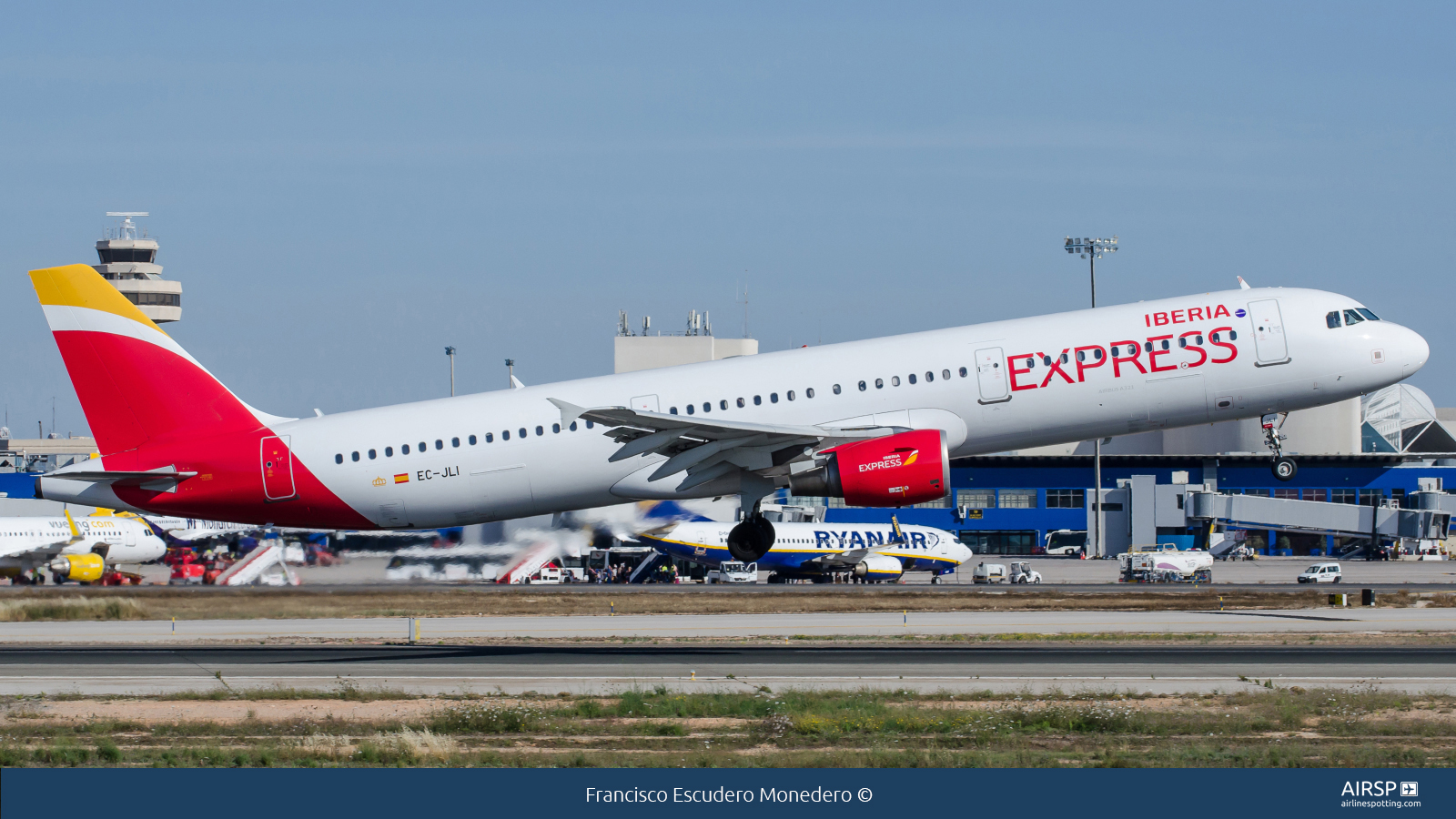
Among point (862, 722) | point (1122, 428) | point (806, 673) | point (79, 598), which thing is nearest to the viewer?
point (862, 722)

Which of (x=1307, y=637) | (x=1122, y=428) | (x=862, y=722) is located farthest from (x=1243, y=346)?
(x=862, y=722)

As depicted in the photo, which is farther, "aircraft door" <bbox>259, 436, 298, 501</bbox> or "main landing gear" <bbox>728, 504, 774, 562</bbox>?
"aircraft door" <bbox>259, 436, 298, 501</bbox>

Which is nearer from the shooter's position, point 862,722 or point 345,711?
point 862,722

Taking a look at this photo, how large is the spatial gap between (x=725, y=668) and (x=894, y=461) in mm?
5831

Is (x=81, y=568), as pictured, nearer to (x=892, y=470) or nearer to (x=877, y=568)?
(x=877, y=568)

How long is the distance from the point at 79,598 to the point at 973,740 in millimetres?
43086

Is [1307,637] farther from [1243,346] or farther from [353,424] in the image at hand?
[353,424]

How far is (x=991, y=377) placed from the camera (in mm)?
30703

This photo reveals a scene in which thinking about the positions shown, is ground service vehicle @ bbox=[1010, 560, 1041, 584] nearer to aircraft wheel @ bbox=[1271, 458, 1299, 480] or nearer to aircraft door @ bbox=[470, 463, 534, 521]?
aircraft wheel @ bbox=[1271, 458, 1299, 480]

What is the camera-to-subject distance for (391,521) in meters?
33.3

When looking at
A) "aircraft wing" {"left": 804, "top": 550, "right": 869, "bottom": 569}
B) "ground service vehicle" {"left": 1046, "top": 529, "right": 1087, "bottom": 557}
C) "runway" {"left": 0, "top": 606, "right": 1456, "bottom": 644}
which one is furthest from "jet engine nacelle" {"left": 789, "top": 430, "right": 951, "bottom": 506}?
"ground service vehicle" {"left": 1046, "top": 529, "right": 1087, "bottom": 557}

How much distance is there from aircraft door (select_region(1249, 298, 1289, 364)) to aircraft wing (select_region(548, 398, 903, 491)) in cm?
800

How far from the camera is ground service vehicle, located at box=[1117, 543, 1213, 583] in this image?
7712 cm

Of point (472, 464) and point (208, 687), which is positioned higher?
point (472, 464)
